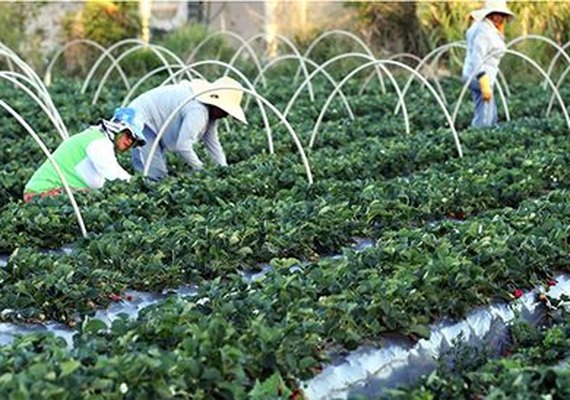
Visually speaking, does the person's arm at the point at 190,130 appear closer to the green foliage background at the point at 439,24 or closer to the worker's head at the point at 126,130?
the worker's head at the point at 126,130

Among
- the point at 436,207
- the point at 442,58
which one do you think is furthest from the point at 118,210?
the point at 442,58

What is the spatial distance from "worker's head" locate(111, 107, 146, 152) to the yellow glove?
5.41m

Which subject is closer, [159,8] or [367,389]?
[367,389]

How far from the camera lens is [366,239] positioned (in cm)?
791

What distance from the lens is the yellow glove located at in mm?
13453

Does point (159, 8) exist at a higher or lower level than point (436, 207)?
lower

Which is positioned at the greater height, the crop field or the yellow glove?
the crop field

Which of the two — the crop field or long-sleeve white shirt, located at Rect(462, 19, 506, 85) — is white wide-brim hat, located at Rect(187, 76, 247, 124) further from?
long-sleeve white shirt, located at Rect(462, 19, 506, 85)

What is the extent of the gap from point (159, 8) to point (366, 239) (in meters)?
20.6

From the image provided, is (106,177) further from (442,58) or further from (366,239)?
(442,58)

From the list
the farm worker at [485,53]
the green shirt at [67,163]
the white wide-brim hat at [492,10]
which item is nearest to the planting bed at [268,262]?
the green shirt at [67,163]

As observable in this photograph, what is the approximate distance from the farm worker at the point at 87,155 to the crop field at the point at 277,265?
0.94 feet

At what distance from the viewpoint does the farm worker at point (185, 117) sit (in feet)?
31.9

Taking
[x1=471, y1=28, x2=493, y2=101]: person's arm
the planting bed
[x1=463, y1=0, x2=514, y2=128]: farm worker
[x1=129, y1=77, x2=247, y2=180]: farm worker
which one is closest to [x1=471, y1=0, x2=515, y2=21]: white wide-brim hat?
[x1=463, y1=0, x2=514, y2=128]: farm worker
